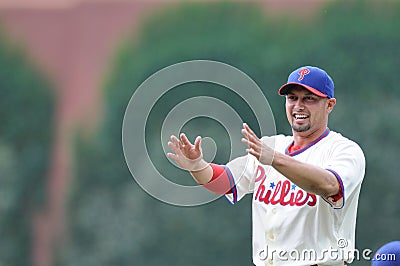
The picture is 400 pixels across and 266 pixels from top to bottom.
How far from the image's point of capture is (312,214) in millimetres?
2867

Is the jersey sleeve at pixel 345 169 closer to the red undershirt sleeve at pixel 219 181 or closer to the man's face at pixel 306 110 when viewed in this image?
the man's face at pixel 306 110

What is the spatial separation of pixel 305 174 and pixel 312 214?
0.31 m

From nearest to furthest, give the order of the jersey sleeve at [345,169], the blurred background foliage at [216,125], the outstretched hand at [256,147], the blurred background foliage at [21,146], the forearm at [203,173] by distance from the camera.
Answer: the outstretched hand at [256,147] → the jersey sleeve at [345,169] → the forearm at [203,173] → the blurred background foliage at [216,125] → the blurred background foliage at [21,146]

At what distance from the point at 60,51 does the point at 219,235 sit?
96.5 inches

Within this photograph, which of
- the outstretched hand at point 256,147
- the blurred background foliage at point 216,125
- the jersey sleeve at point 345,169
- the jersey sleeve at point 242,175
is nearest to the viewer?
the outstretched hand at point 256,147

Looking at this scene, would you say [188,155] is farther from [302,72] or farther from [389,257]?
[389,257]

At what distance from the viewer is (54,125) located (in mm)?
7195

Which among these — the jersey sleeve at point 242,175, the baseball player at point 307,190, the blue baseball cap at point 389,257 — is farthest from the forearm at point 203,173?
the blue baseball cap at point 389,257

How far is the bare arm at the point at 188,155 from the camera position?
295 cm

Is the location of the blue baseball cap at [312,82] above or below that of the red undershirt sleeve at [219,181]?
above

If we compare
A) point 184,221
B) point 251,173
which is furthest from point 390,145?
point 251,173

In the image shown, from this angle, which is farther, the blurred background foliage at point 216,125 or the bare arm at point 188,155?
the blurred background foliage at point 216,125

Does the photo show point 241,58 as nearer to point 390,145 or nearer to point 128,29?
point 128,29

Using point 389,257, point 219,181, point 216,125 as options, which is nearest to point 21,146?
point 216,125
